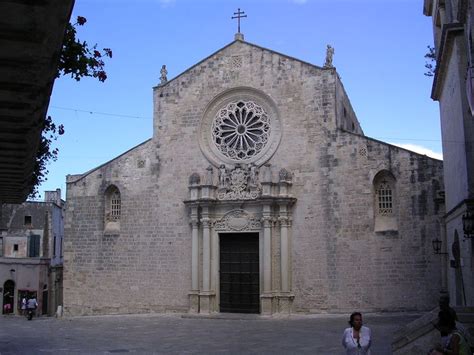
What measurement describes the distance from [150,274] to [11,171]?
16.9 m

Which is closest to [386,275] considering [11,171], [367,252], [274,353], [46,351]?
[367,252]

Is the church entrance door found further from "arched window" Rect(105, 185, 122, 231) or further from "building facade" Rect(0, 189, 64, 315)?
"building facade" Rect(0, 189, 64, 315)

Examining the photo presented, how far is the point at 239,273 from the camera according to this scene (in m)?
22.4

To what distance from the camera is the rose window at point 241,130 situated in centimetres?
2295

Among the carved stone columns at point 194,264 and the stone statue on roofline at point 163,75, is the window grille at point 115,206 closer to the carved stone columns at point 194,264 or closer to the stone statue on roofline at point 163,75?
the carved stone columns at point 194,264

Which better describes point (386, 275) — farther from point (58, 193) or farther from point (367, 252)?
point (58, 193)

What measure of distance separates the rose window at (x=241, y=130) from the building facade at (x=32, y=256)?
18.0 m

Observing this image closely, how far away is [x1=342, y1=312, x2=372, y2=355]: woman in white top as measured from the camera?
6.55 m

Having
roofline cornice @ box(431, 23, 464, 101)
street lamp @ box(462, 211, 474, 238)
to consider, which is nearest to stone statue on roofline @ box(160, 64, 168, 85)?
roofline cornice @ box(431, 23, 464, 101)

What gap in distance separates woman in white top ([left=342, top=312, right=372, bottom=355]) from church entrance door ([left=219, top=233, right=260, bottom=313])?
15388mm

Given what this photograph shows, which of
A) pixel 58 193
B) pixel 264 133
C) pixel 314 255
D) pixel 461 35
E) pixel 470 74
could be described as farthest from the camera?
pixel 58 193

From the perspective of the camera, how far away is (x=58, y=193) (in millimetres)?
49219

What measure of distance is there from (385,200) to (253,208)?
501cm

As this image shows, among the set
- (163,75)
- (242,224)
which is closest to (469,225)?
(242,224)
